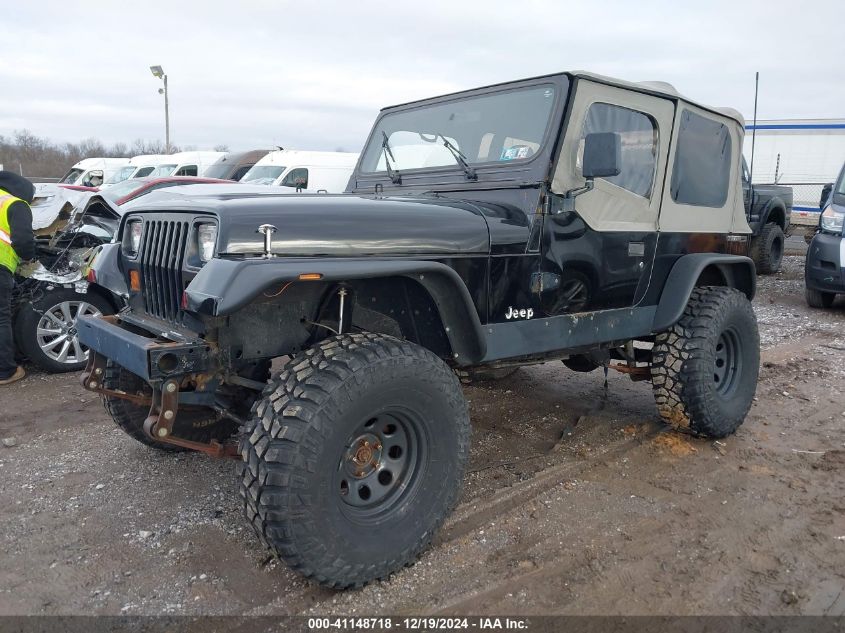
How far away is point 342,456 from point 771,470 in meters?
2.62

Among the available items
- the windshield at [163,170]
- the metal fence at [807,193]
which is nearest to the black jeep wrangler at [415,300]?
the metal fence at [807,193]

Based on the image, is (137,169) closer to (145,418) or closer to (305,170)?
(305,170)

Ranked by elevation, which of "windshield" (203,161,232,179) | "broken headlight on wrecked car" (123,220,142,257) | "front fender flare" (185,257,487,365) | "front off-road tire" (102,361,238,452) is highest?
"windshield" (203,161,232,179)

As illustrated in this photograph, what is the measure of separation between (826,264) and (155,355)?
8537 millimetres

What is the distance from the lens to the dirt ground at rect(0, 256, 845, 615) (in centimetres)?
257

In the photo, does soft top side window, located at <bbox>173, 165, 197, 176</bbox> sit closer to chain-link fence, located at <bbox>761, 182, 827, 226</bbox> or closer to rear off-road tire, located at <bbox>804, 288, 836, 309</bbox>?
chain-link fence, located at <bbox>761, 182, 827, 226</bbox>

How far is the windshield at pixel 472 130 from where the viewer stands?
3.42 m

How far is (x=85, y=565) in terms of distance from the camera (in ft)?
9.17

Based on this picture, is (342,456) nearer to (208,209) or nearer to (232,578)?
(232,578)

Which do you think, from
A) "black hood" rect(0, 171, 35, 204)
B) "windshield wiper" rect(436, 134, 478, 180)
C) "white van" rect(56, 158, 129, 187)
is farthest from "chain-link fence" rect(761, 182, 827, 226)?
"white van" rect(56, 158, 129, 187)

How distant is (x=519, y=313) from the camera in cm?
323

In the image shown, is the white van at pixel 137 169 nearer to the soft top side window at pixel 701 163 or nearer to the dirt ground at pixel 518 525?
the dirt ground at pixel 518 525

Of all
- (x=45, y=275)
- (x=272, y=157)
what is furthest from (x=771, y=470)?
(x=272, y=157)

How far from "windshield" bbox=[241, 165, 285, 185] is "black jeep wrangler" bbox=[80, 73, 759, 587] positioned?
10.3 m
